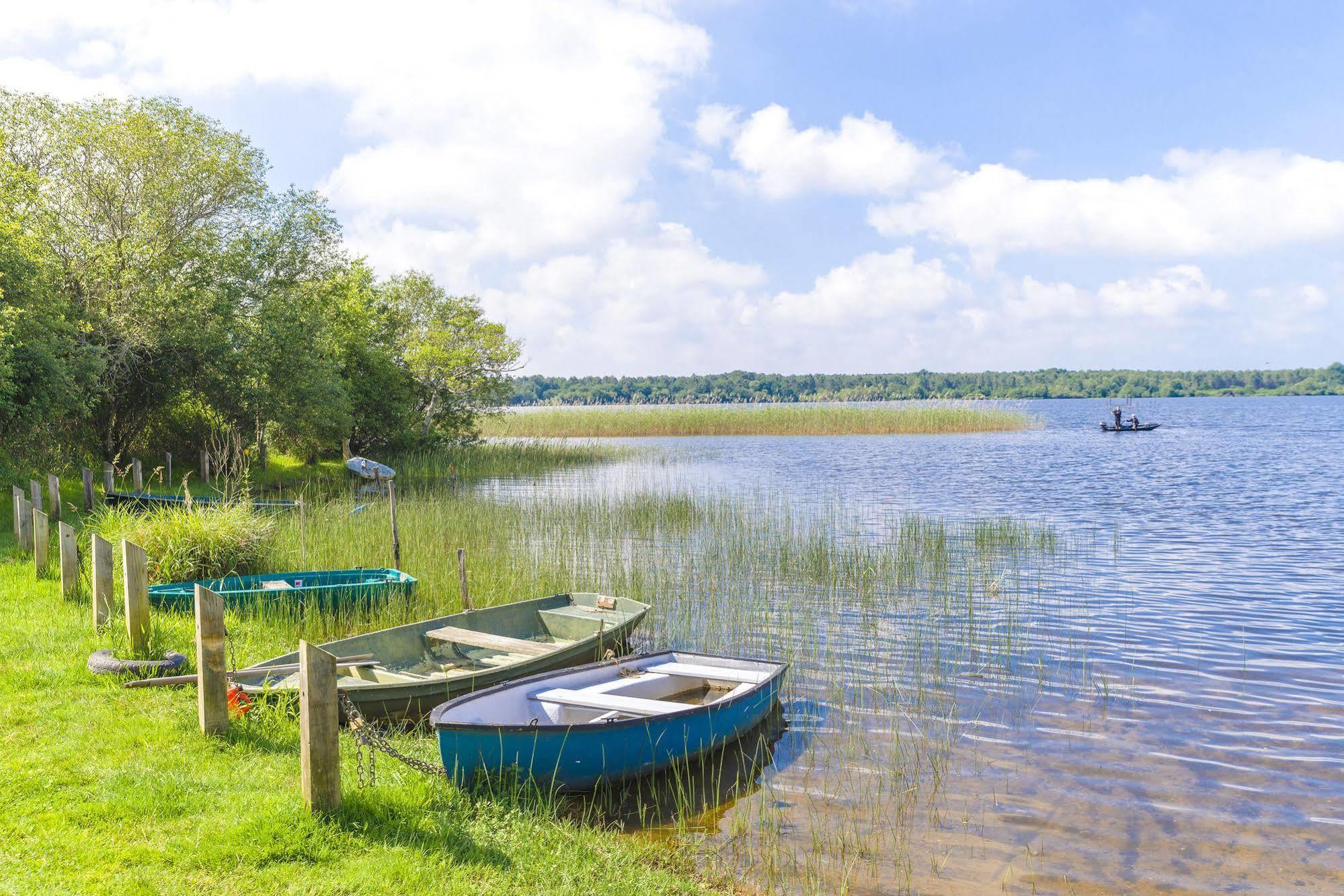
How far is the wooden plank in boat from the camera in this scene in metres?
8.06

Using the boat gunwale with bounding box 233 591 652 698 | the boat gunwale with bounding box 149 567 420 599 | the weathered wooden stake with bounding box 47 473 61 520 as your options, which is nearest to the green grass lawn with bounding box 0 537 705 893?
the boat gunwale with bounding box 233 591 652 698

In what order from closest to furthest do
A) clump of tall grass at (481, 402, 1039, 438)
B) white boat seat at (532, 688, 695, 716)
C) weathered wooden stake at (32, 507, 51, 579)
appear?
white boat seat at (532, 688, 695, 716) → weathered wooden stake at (32, 507, 51, 579) → clump of tall grass at (481, 402, 1039, 438)

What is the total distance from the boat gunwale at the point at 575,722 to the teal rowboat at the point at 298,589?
3.65 m

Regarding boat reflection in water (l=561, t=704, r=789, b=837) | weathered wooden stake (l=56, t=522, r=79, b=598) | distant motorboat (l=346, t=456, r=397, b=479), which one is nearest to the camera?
boat reflection in water (l=561, t=704, r=789, b=837)

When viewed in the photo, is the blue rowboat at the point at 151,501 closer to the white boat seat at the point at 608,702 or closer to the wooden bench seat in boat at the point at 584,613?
the wooden bench seat in boat at the point at 584,613

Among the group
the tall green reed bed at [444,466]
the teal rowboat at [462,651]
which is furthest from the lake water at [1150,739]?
the tall green reed bed at [444,466]

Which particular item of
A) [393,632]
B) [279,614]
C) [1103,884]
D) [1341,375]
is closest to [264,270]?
[279,614]

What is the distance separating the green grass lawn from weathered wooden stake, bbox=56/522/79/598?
9.79 feet

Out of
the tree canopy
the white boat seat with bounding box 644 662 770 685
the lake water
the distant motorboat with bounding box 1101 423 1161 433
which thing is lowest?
the lake water

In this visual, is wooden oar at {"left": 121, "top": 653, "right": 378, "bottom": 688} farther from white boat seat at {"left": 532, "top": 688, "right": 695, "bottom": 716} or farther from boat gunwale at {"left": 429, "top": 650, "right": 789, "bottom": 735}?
white boat seat at {"left": 532, "top": 688, "right": 695, "bottom": 716}

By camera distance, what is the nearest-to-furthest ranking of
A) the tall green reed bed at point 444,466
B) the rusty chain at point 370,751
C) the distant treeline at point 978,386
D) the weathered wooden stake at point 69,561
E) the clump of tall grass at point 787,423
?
the rusty chain at point 370,751 → the weathered wooden stake at point 69,561 → the tall green reed bed at point 444,466 → the clump of tall grass at point 787,423 → the distant treeline at point 978,386

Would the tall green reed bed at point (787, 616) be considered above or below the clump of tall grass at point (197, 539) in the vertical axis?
below

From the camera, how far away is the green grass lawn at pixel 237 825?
410 centimetres

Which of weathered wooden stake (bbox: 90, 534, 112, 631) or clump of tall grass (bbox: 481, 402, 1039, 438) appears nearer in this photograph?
weathered wooden stake (bbox: 90, 534, 112, 631)
